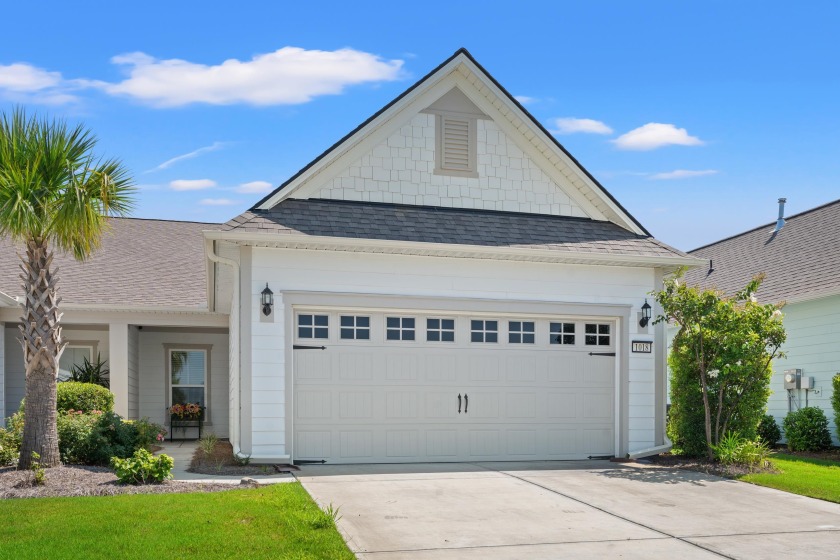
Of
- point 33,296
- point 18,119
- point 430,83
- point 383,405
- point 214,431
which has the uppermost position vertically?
point 430,83

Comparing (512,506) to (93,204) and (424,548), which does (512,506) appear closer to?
(424,548)

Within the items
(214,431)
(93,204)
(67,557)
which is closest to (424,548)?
(67,557)

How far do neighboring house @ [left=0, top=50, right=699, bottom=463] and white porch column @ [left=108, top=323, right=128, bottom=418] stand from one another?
4.06 meters

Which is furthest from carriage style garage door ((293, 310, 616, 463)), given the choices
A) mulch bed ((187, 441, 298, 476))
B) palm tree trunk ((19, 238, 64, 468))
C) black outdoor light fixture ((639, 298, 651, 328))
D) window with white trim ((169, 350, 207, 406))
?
window with white trim ((169, 350, 207, 406))

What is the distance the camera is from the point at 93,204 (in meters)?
11.8

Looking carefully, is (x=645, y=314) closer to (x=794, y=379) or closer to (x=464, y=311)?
(x=464, y=311)

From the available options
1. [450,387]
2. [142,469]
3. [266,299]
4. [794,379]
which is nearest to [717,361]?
[450,387]

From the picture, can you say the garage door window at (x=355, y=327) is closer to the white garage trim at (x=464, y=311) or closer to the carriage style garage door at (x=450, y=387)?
the carriage style garage door at (x=450, y=387)

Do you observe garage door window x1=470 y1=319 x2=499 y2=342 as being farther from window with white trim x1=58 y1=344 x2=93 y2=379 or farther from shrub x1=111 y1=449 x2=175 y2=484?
window with white trim x1=58 y1=344 x2=93 y2=379

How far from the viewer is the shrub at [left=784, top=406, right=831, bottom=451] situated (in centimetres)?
1703

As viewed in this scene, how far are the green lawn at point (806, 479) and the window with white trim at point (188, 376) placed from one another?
512 inches

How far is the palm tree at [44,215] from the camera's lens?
449 inches

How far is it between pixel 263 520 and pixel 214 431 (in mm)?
13050

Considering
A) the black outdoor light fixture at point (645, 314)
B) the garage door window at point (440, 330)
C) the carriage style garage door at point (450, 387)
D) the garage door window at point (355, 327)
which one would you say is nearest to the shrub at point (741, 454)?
the carriage style garage door at point (450, 387)
